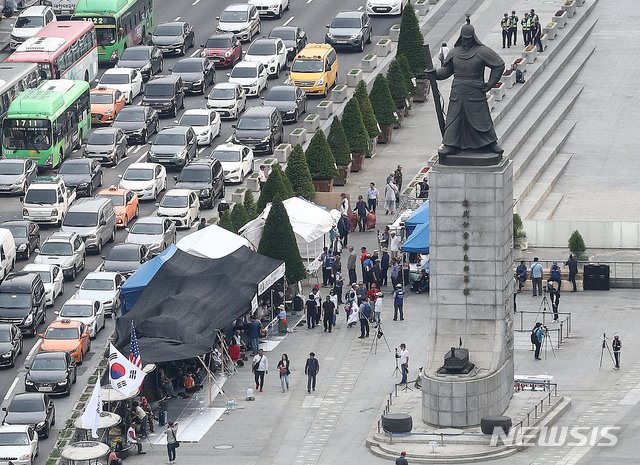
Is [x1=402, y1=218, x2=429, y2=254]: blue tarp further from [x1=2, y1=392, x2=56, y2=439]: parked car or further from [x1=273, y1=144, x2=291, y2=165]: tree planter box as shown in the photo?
[x1=2, y1=392, x2=56, y2=439]: parked car

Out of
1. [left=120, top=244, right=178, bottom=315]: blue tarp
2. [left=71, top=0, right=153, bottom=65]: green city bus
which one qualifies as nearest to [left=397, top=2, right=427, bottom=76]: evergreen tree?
[left=71, top=0, right=153, bottom=65]: green city bus

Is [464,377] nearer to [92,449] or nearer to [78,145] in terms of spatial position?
[92,449]

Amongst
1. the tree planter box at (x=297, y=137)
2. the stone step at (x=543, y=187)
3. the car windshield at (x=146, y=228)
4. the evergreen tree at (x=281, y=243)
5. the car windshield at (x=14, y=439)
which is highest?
the evergreen tree at (x=281, y=243)

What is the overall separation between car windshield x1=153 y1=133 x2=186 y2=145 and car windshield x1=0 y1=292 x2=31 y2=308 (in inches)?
790

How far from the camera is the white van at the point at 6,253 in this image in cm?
11050

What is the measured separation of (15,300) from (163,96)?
27886mm

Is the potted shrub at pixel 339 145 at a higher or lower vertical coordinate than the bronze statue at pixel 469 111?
lower

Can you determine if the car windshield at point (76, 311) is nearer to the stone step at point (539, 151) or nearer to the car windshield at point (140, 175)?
the car windshield at point (140, 175)

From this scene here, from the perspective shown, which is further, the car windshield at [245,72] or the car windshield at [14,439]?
the car windshield at [245,72]

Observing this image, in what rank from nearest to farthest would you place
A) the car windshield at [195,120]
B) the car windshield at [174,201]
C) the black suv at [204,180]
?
the car windshield at [174,201]
the black suv at [204,180]
the car windshield at [195,120]

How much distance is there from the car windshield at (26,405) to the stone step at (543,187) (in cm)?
2656

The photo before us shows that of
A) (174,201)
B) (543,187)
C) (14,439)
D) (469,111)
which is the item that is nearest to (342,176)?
(543,187)

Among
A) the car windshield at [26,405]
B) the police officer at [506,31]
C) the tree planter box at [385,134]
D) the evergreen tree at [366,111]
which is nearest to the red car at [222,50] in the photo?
the police officer at [506,31]

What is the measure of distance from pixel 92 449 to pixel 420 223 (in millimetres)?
23628
